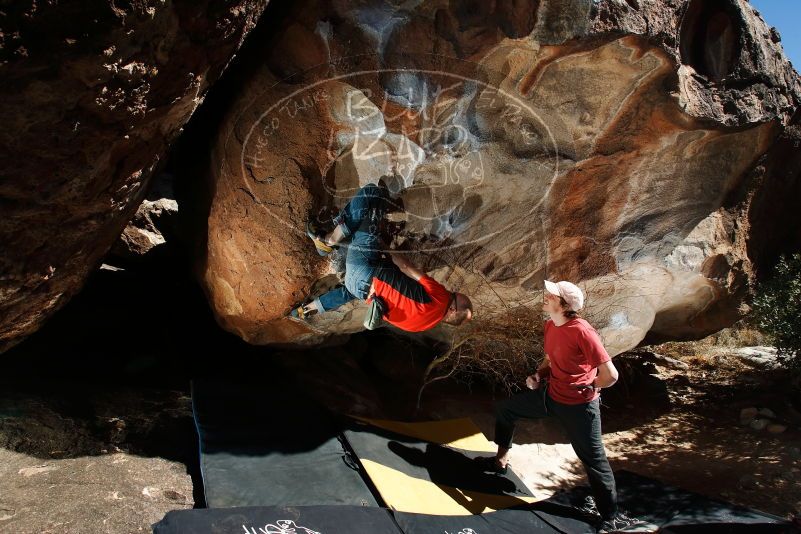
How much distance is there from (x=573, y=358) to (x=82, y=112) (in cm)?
247

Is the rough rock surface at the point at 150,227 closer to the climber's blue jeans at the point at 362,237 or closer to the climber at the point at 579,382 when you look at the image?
the climber's blue jeans at the point at 362,237

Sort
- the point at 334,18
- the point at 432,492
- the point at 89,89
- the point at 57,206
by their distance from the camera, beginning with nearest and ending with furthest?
the point at 89,89
the point at 57,206
the point at 334,18
the point at 432,492

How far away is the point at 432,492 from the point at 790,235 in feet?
12.9

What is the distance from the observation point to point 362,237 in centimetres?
312

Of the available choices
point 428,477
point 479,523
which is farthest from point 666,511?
point 428,477

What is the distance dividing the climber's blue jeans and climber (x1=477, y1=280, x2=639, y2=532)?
955mm

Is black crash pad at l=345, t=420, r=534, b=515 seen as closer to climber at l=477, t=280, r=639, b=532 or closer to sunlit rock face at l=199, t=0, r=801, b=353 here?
climber at l=477, t=280, r=639, b=532

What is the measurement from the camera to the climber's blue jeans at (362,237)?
3.12 meters

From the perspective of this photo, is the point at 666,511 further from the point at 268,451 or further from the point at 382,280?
the point at 268,451

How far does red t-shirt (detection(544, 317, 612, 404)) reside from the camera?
281 cm

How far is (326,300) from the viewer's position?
3.64 meters

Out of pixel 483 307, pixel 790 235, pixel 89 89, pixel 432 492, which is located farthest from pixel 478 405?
pixel 89 89

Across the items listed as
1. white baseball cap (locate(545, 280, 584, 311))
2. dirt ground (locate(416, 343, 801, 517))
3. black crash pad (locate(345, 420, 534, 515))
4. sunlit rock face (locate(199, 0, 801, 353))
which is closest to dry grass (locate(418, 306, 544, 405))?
sunlit rock face (locate(199, 0, 801, 353))

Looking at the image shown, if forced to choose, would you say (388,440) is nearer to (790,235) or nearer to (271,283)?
(271,283)
